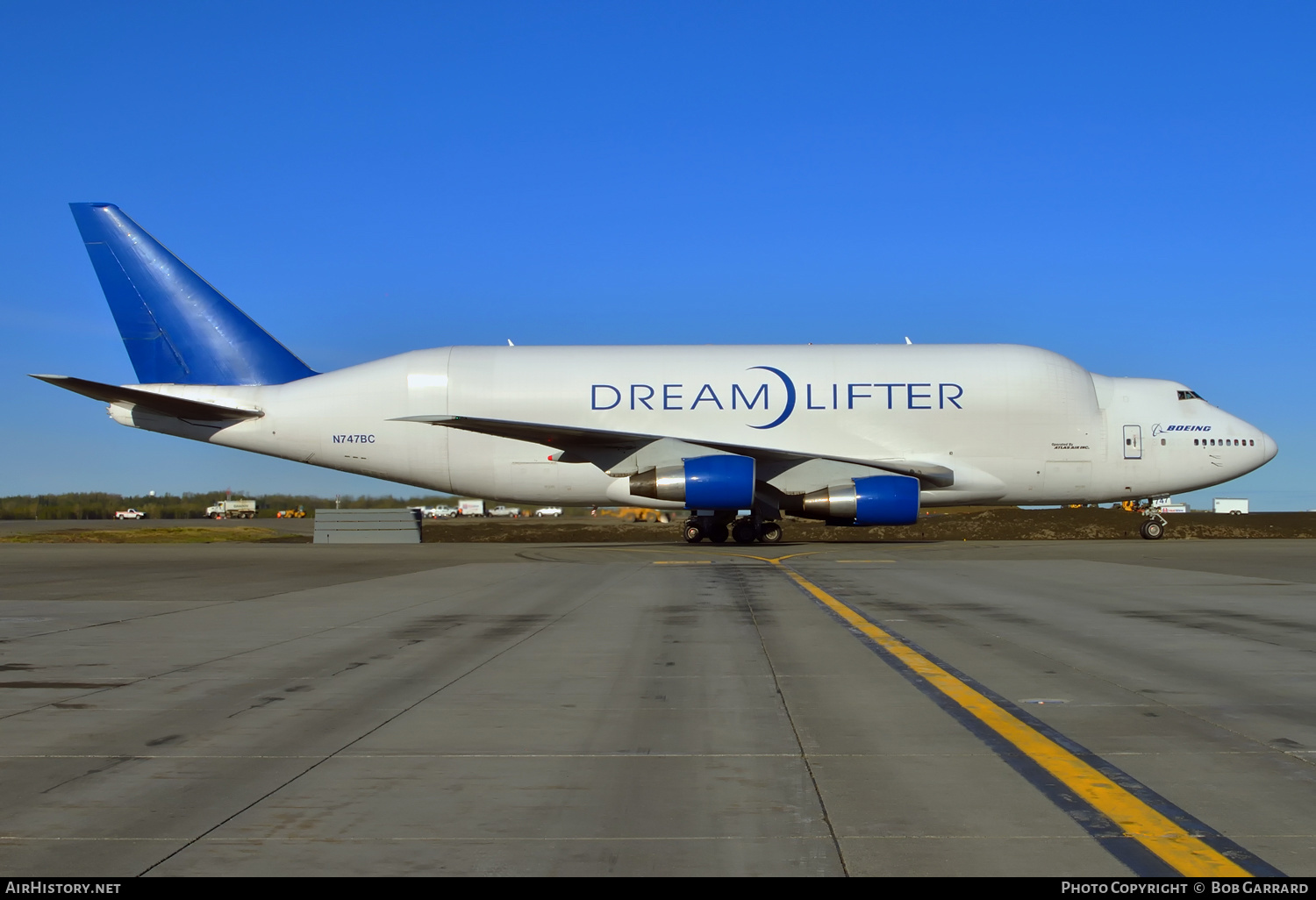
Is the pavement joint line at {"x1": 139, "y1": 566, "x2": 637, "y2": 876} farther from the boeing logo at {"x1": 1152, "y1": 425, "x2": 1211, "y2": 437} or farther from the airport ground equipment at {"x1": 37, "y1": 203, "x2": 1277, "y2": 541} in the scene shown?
the boeing logo at {"x1": 1152, "y1": 425, "x2": 1211, "y2": 437}

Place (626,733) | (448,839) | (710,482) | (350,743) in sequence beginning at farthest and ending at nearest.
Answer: (710,482) → (626,733) → (350,743) → (448,839)

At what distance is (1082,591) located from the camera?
12969mm

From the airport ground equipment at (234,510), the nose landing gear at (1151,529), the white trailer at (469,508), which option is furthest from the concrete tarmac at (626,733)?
the white trailer at (469,508)

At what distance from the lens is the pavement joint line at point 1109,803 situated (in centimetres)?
328

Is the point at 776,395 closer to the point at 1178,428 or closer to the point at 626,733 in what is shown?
the point at 1178,428

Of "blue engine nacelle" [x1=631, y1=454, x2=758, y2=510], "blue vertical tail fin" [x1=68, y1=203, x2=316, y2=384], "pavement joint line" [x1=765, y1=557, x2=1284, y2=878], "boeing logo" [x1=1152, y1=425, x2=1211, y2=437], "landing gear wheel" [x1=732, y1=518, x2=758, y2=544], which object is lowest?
"pavement joint line" [x1=765, y1=557, x2=1284, y2=878]

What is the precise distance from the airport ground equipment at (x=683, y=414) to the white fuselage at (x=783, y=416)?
0.05 m

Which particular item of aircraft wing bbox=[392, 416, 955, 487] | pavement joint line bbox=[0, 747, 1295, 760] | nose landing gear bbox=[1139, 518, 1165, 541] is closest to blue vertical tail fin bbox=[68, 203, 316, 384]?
aircraft wing bbox=[392, 416, 955, 487]

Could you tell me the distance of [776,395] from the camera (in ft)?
83.9

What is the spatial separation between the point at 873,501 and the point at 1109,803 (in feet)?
64.4

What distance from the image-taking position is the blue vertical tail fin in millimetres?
26734

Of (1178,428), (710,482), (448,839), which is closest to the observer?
(448,839)

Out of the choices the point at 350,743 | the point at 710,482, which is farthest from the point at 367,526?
the point at 350,743

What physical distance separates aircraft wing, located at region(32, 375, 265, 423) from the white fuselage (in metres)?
0.30
